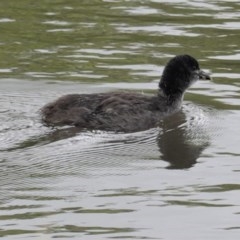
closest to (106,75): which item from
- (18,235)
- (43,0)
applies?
(43,0)

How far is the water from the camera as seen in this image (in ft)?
31.9

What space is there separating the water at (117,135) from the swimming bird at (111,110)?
0.18 meters

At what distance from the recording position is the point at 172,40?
16.9 m

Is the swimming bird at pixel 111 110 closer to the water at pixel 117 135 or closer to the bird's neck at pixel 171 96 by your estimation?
the bird's neck at pixel 171 96

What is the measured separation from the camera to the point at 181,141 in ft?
41.0

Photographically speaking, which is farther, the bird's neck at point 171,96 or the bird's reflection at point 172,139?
the bird's neck at point 171,96

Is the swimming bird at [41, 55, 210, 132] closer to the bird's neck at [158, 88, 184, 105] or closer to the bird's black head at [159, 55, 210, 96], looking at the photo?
the bird's neck at [158, 88, 184, 105]

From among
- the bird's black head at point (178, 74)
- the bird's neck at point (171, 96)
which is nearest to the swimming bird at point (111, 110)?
the bird's neck at point (171, 96)

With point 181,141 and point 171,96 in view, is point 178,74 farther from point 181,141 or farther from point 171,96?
point 181,141

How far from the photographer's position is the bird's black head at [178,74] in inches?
552

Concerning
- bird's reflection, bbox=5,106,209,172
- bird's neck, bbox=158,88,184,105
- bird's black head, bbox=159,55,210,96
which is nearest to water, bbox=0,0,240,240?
bird's reflection, bbox=5,106,209,172

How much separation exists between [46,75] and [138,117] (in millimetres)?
2252

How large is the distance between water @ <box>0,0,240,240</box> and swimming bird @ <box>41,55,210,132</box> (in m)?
0.18

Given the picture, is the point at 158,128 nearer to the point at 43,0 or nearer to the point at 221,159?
the point at 221,159
